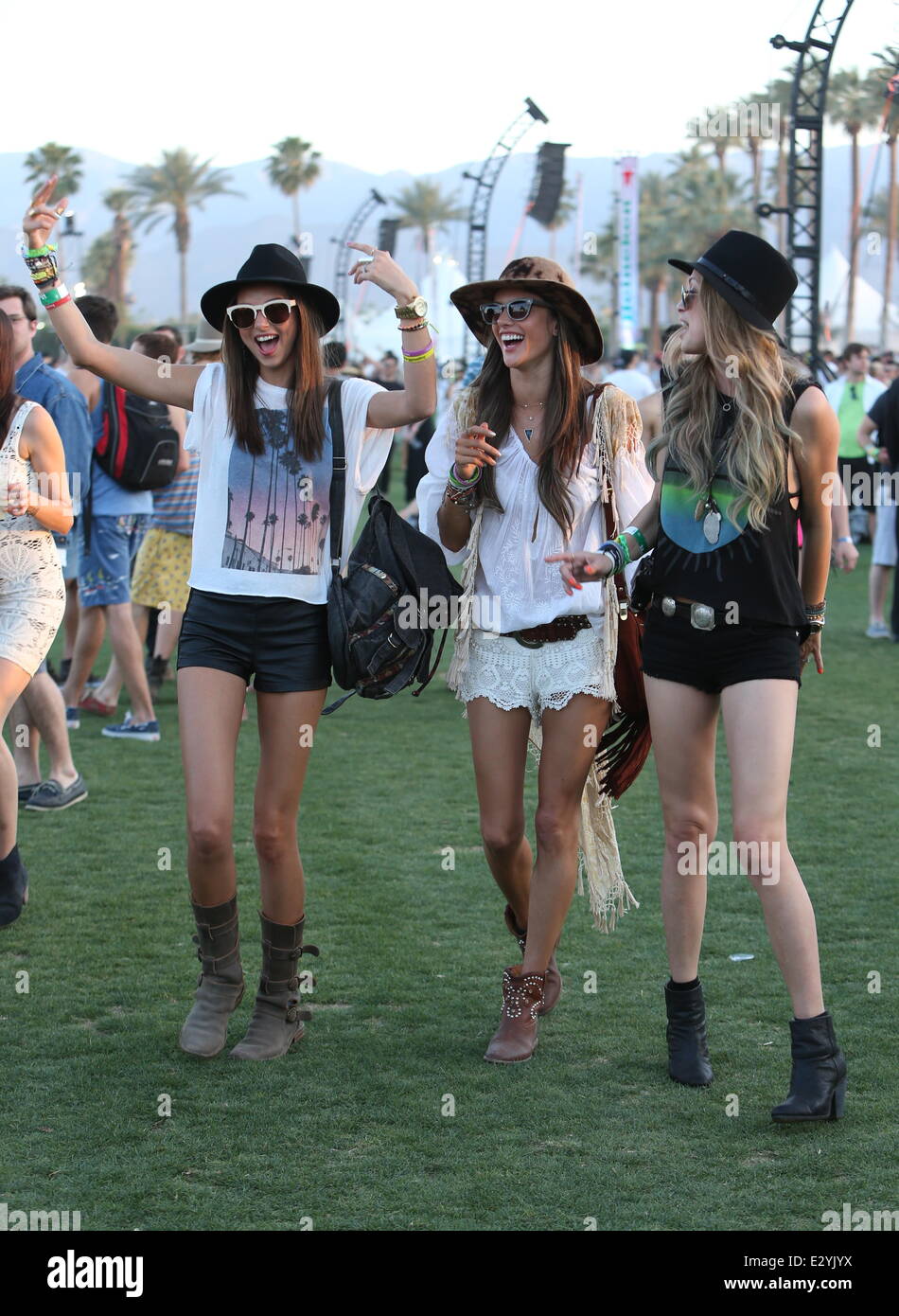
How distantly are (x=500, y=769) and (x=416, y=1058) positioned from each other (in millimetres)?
841

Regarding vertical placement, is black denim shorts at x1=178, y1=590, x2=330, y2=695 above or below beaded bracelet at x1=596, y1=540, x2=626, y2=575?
below

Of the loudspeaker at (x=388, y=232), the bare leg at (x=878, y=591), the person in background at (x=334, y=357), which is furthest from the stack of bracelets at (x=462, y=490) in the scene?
the loudspeaker at (x=388, y=232)

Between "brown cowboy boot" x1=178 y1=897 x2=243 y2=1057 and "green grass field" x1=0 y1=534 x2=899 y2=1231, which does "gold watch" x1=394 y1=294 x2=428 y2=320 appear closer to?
"brown cowboy boot" x1=178 y1=897 x2=243 y2=1057

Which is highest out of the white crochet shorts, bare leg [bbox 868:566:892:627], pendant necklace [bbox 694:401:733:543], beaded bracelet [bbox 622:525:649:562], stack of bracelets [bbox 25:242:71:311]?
stack of bracelets [bbox 25:242:71:311]

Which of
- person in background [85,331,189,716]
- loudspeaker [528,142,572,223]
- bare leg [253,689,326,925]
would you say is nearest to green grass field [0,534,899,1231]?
bare leg [253,689,326,925]

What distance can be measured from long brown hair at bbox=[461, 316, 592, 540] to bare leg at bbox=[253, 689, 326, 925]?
80 centimetres

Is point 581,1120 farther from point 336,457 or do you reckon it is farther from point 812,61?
point 812,61

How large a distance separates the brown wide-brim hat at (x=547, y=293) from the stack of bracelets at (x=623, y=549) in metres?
0.59

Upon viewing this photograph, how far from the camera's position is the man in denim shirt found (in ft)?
21.0

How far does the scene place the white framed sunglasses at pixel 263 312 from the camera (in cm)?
420

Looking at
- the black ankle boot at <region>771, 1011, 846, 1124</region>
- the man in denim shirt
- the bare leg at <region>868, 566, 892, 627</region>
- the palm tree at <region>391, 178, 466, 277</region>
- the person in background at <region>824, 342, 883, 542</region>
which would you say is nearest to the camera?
the black ankle boot at <region>771, 1011, 846, 1124</region>

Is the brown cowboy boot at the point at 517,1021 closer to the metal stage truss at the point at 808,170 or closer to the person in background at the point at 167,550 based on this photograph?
the person in background at the point at 167,550

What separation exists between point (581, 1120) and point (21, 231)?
277 cm

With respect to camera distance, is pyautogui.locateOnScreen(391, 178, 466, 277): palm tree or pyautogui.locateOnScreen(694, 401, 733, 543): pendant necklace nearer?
pyautogui.locateOnScreen(694, 401, 733, 543): pendant necklace
